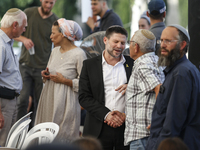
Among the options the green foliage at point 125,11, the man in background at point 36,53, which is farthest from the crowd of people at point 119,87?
the green foliage at point 125,11

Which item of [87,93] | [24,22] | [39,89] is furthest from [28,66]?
[87,93]

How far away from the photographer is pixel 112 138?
3162 millimetres

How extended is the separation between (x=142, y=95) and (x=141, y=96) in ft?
0.04

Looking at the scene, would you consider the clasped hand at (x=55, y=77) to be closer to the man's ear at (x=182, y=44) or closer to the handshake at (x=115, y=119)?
the handshake at (x=115, y=119)

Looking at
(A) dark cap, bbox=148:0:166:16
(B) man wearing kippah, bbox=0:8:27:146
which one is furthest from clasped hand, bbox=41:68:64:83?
(A) dark cap, bbox=148:0:166:16

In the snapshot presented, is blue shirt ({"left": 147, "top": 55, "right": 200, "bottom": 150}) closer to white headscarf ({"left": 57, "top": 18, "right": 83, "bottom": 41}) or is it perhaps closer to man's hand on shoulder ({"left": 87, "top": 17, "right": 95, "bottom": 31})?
white headscarf ({"left": 57, "top": 18, "right": 83, "bottom": 41})

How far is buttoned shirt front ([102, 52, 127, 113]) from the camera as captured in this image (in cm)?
323

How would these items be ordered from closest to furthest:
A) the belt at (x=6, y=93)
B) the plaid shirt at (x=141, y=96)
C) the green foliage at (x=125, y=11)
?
the plaid shirt at (x=141, y=96)
the belt at (x=6, y=93)
the green foliage at (x=125, y=11)

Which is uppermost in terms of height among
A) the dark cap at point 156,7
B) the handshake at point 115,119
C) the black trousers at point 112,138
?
the dark cap at point 156,7

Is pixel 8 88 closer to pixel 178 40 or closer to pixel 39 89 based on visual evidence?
pixel 39 89

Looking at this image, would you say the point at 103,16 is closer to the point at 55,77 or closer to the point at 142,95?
the point at 55,77

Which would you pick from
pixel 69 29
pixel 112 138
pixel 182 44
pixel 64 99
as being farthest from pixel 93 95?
pixel 182 44

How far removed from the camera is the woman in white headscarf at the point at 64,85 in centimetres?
375

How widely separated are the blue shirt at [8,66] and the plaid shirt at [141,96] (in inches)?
58.9
